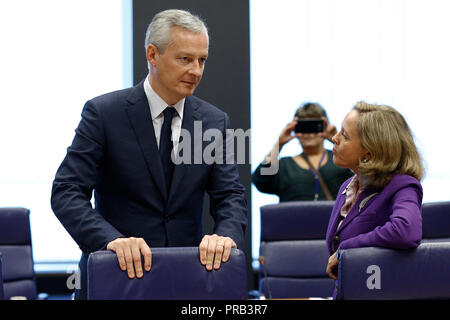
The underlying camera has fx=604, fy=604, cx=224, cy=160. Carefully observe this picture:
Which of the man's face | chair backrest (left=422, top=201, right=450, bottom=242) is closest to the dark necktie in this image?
the man's face

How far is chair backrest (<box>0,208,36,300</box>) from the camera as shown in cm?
347

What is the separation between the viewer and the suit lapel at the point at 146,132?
6.22 ft

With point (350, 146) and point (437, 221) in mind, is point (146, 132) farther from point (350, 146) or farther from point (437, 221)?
point (437, 221)

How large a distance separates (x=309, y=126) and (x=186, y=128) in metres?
2.03

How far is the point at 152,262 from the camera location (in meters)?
1.53

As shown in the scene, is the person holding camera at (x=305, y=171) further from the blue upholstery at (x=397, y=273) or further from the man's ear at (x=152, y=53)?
Result: the blue upholstery at (x=397, y=273)

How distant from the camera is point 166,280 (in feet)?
5.01

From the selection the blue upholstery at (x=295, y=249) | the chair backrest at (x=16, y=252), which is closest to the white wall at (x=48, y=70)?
the chair backrest at (x=16, y=252)

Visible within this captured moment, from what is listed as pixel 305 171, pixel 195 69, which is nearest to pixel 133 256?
pixel 195 69

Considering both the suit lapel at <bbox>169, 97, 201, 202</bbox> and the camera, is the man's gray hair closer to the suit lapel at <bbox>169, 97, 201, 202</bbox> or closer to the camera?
the suit lapel at <bbox>169, 97, 201, 202</bbox>

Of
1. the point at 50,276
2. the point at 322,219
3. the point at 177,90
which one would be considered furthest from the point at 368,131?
the point at 50,276

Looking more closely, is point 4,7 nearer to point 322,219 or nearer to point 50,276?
point 50,276

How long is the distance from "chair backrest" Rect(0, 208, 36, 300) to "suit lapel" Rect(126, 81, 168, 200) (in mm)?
1810

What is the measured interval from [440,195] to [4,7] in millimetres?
4193
